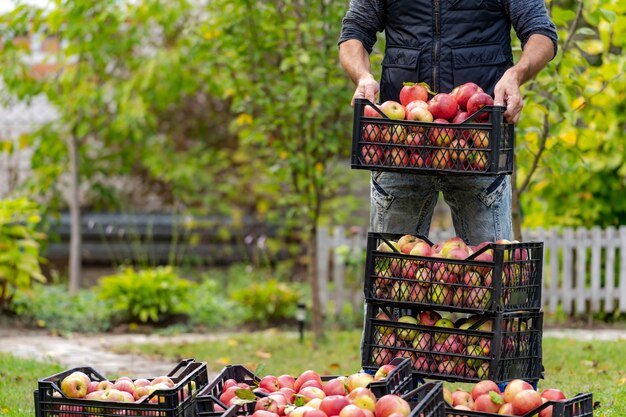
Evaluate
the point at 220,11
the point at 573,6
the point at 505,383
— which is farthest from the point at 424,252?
the point at 573,6

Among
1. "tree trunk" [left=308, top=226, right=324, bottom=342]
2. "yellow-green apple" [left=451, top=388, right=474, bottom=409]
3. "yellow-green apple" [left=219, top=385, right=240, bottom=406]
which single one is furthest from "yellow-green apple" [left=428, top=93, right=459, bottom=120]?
"tree trunk" [left=308, top=226, right=324, bottom=342]

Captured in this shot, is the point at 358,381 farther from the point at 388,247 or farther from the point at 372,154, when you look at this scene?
the point at 372,154

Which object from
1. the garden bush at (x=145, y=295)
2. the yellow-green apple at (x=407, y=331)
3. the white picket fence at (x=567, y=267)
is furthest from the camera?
the white picket fence at (x=567, y=267)

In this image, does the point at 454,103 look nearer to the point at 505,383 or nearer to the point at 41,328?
the point at 505,383

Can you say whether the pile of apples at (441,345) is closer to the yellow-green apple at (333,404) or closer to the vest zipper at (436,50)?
the yellow-green apple at (333,404)

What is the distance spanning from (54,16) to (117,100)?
1154mm

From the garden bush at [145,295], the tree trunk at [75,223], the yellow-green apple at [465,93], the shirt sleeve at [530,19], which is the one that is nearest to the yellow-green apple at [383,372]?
the yellow-green apple at [465,93]

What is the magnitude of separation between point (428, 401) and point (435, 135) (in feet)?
3.31

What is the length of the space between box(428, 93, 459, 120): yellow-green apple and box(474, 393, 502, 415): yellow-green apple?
101 cm

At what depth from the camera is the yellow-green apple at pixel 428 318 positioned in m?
3.58

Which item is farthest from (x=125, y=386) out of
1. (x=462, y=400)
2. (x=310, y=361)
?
(x=310, y=361)

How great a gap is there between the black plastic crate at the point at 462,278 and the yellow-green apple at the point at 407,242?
46mm

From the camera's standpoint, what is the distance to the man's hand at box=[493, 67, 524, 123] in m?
3.50

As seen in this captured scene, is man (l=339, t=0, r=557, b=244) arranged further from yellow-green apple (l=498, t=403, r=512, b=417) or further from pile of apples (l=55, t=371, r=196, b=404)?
pile of apples (l=55, t=371, r=196, b=404)
